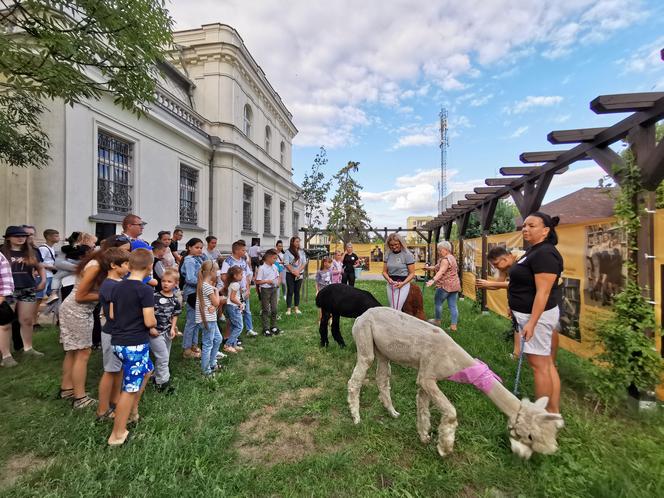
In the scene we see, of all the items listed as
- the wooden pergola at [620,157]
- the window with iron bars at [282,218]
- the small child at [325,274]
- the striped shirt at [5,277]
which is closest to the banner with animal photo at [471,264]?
the wooden pergola at [620,157]

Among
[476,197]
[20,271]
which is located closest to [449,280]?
[476,197]

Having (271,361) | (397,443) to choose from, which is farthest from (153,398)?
(397,443)

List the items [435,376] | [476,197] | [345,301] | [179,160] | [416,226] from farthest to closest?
[416,226], [179,160], [476,197], [345,301], [435,376]

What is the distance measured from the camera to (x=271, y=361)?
483cm

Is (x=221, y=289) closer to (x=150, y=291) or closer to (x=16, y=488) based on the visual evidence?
(x=150, y=291)

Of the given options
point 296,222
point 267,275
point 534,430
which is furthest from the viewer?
point 296,222

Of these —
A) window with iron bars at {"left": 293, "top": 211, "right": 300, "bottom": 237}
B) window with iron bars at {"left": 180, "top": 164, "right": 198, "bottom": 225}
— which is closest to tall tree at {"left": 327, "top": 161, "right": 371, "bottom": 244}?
window with iron bars at {"left": 293, "top": 211, "right": 300, "bottom": 237}

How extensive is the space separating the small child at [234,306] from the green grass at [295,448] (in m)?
1.08

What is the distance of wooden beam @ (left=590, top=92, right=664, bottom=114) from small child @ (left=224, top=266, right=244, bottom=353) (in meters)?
5.08

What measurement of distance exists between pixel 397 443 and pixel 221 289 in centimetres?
362

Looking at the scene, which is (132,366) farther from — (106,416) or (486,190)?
(486,190)

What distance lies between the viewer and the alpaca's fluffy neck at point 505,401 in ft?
7.89

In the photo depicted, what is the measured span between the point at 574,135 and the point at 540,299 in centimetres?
255

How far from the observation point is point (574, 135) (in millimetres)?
3938
